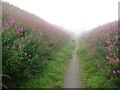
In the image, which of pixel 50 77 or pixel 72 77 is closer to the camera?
pixel 50 77

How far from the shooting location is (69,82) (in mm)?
11180

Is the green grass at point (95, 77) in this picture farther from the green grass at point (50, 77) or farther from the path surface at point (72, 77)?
the green grass at point (50, 77)

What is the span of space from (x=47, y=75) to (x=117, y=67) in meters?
3.44

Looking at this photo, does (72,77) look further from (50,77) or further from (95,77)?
(95,77)

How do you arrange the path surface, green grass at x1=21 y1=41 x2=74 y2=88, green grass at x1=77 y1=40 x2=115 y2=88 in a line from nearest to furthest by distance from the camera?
1. green grass at x1=77 y1=40 x2=115 y2=88
2. green grass at x1=21 y1=41 x2=74 y2=88
3. the path surface

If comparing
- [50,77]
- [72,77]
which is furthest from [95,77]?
[50,77]

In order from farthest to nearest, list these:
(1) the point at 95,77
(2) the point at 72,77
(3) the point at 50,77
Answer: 1. (2) the point at 72,77
2. (3) the point at 50,77
3. (1) the point at 95,77

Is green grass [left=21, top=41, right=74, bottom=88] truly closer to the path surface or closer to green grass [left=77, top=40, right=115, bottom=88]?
the path surface

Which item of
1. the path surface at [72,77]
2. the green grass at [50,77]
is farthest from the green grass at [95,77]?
the green grass at [50,77]

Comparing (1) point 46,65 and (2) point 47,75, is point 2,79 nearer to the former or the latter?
(2) point 47,75

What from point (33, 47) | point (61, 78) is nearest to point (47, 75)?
point (61, 78)

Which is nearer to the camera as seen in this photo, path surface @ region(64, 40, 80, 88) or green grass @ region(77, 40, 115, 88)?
green grass @ region(77, 40, 115, 88)

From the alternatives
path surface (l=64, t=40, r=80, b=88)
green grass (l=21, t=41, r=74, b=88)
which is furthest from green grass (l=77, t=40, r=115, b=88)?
green grass (l=21, t=41, r=74, b=88)

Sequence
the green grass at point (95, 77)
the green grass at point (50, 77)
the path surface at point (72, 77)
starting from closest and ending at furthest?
the green grass at point (95, 77) → the green grass at point (50, 77) → the path surface at point (72, 77)
